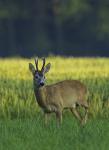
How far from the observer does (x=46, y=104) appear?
1480 centimetres

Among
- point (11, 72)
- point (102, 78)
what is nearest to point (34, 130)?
point (102, 78)

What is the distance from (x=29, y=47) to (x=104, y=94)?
4408 centimetres

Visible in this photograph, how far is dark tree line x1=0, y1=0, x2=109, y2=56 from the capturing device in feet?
198

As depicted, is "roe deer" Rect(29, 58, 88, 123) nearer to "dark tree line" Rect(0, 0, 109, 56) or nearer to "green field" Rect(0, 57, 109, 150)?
"green field" Rect(0, 57, 109, 150)

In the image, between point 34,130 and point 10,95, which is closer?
point 34,130

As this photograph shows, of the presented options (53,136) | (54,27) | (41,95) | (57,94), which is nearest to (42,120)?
(57,94)

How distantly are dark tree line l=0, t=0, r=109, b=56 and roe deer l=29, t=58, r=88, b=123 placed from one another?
42.7 m

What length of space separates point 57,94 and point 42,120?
0.71 m

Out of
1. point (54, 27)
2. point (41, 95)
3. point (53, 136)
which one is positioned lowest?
point (53, 136)

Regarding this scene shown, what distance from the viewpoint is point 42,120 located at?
1561 cm

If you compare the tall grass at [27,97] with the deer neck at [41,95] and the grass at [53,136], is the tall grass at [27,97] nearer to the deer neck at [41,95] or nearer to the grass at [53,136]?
the grass at [53,136]

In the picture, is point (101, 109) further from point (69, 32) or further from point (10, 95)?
point (69, 32)

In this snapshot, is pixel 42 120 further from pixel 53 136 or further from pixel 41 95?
pixel 53 136

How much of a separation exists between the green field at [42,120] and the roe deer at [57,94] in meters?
0.28
